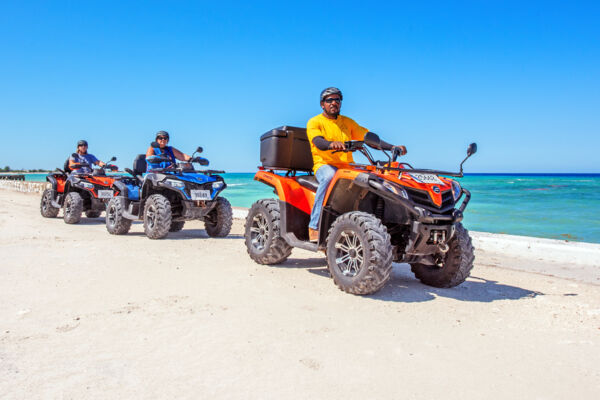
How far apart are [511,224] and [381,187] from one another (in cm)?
1444

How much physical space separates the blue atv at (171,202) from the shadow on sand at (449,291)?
11.7 ft

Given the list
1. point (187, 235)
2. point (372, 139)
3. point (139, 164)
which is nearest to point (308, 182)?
point (372, 139)

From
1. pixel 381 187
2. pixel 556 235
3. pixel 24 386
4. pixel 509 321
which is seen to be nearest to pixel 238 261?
pixel 381 187

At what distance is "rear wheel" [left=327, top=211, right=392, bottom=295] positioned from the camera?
4.32 meters

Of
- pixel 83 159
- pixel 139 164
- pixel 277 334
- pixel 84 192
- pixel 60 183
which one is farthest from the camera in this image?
pixel 60 183

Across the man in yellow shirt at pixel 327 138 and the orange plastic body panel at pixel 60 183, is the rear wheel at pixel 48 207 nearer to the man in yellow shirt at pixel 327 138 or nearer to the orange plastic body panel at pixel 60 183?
the orange plastic body panel at pixel 60 183

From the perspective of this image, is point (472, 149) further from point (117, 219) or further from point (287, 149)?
point (117, 219)

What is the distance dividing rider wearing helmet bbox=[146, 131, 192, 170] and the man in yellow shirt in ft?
Answer: 15.4

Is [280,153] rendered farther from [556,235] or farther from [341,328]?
[556,235]

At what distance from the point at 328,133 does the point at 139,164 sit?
617 cm

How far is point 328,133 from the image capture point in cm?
552

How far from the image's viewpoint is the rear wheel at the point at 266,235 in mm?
6094

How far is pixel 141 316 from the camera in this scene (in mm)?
3773

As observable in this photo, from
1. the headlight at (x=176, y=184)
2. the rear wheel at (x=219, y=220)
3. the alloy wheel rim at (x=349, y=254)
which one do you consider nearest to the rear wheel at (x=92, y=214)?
the rear wheel at (x=219, y=220)
